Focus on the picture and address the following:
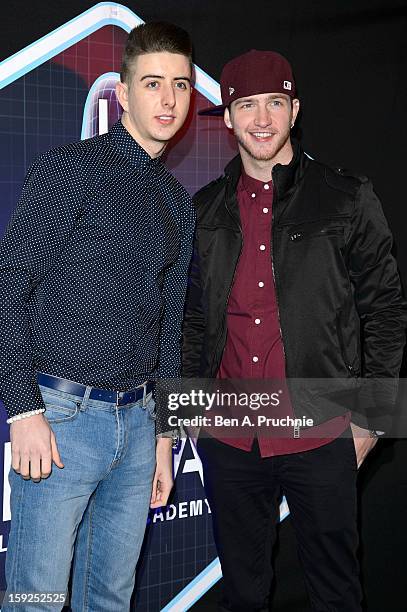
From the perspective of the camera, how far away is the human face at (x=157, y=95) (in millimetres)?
1797

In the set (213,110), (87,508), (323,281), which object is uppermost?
(213,110)

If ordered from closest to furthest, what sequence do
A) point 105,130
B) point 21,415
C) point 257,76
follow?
1. point 21,415
2. point 257,76
3. point 105,130

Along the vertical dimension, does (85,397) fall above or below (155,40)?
below

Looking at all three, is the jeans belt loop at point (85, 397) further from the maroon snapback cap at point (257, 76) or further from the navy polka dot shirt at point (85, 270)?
the maroon snapback cap at point (257, 76)

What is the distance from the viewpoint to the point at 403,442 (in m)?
2.96

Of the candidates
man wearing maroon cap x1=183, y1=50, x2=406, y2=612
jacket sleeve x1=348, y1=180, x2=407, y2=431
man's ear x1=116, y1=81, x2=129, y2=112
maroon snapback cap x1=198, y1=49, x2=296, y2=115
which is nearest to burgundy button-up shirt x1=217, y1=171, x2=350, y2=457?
man wearing maroon cap x1=183, y1=50, x2=406, y2=612

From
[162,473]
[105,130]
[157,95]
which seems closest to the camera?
[157,95]

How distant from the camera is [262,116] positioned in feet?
7.02

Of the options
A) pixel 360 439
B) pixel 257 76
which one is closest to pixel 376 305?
pixel 360 439

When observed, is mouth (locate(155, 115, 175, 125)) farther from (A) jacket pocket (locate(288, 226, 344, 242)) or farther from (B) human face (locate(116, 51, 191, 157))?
(A) jacket pocket (locate(288, 226, 344, 242))

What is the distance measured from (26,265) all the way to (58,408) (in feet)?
1.13

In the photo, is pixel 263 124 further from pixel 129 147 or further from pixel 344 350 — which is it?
pixel 344 350

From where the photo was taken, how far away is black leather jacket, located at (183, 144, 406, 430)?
2.13 metres

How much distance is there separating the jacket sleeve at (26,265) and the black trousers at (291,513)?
794 millimetres
